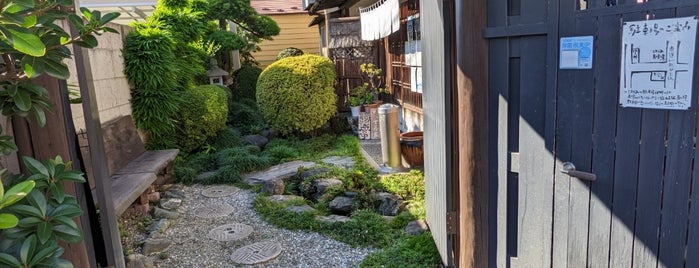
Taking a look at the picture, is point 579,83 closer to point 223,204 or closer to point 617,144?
point 617,144

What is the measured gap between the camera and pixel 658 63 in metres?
1.78

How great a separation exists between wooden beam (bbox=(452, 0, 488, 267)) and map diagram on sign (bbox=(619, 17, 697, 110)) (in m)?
0.79

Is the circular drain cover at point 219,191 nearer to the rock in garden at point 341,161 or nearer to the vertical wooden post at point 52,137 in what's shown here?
the rock in garden at point 341,161

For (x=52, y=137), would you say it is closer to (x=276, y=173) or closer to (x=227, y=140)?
(x=276, y=173)

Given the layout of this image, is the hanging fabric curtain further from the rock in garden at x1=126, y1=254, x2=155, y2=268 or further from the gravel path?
the rock in garden at x1=126, y1=254, x2=155, y2=268

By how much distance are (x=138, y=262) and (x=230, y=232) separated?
988 mm

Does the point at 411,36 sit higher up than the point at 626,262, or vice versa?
the point at 411,36

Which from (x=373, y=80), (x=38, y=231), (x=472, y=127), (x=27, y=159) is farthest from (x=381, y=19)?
(x=38, y=231)

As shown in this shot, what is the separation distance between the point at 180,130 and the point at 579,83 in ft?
19.5

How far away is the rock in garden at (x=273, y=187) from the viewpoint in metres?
5.59

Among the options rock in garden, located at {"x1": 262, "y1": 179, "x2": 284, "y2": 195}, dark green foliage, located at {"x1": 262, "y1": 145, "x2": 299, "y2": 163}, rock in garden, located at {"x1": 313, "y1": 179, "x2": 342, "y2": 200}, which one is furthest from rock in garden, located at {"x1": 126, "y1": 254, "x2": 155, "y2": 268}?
dark green foliage, located at {"x1": 262, "y1": 145, "x2": 299, "y2": 163}

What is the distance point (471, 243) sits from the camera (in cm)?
282

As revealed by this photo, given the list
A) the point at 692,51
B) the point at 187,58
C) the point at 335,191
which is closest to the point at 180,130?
the point at 187,58

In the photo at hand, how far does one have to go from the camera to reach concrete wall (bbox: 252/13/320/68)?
1634 centimetres
